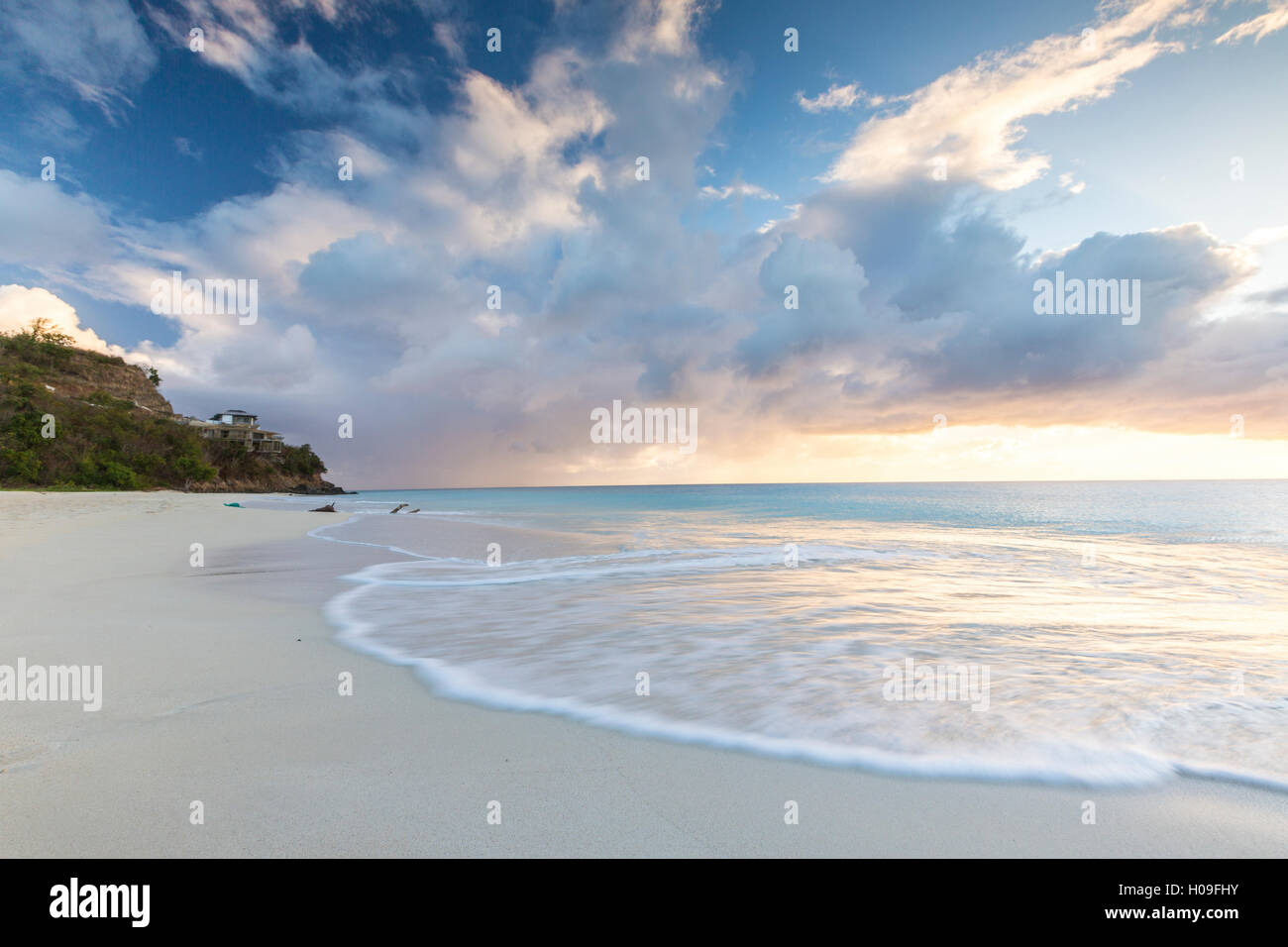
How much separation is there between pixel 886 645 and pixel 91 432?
Answer: 64682 mm

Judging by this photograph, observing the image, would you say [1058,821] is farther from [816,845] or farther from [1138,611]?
[1138,611]

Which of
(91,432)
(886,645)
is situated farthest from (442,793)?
(91,432)

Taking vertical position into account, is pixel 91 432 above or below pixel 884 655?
above

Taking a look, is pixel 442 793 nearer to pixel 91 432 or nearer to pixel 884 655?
pixel 884 655

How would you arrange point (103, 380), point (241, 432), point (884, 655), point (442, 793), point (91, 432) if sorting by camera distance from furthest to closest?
point (241, 432)
point (103, 380)
point (91, 432)
point (884, 655)
point (442, 793)

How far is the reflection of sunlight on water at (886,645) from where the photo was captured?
375 centimetres

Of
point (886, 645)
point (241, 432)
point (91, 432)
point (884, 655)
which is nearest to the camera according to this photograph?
point (884, 655)

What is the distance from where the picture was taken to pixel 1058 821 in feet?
8.58

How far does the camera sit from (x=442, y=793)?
9.07 ft

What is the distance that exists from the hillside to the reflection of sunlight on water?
47954 mm

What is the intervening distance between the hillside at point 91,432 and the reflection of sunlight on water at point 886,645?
157 ft

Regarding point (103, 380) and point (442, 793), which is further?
point (103, 380)
